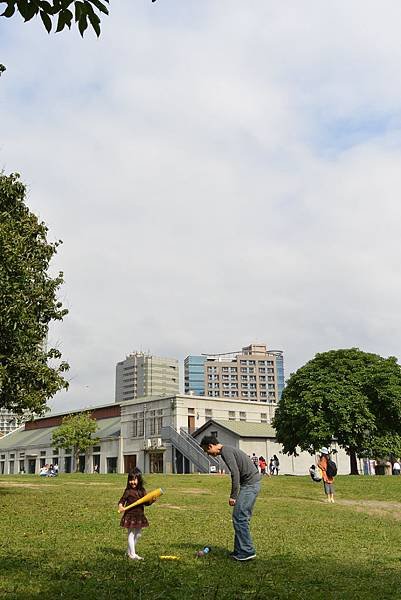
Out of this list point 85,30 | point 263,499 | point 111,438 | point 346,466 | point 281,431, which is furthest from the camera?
point 111,438

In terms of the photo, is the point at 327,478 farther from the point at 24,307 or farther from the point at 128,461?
the point at 128,461

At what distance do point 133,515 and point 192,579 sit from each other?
8.76 feet

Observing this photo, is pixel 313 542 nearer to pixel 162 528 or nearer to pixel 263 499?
pixel 162 528

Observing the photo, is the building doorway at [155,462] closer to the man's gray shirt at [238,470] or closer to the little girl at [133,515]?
the little girl at [133,515]

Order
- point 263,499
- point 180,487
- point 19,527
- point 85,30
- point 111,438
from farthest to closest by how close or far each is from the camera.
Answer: point 111,438 → point 180,487 → point 263,499 → point 19,527 → point 85,30

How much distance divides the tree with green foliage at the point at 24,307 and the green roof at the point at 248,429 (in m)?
53.3

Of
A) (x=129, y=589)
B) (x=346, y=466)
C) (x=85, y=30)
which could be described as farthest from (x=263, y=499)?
(x=346, y=466)

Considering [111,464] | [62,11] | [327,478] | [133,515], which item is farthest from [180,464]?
[62,11]

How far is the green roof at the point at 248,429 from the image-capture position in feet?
252

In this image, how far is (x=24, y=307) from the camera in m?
22.7

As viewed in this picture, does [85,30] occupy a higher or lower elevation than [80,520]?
higher

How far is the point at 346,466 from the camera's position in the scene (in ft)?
260

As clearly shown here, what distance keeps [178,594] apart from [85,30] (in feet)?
21.5

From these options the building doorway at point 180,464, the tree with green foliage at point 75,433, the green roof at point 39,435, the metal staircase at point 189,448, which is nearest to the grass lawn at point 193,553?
the metal staircase at point 189,448
